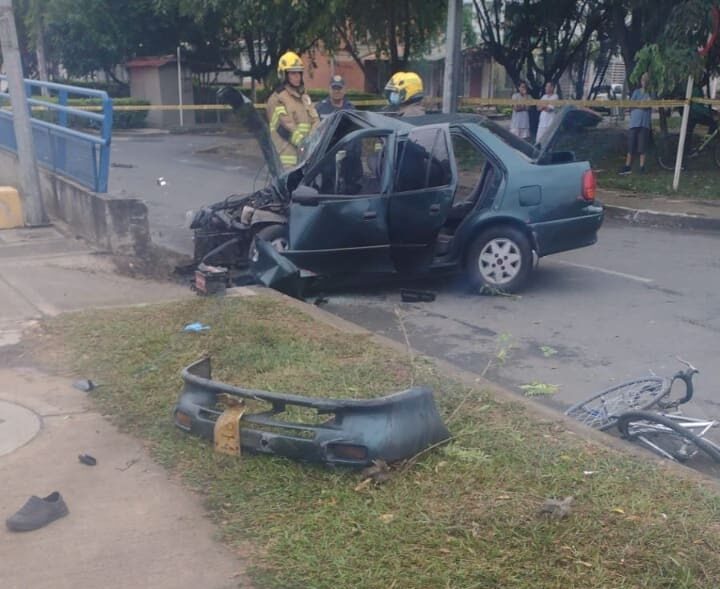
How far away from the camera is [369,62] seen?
36062 mm

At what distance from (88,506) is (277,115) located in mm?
6653

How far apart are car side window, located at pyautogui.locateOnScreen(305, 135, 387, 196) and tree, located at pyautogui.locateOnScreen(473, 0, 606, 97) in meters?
15.0

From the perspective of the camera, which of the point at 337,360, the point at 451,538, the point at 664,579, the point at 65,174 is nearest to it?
the point at 664,579

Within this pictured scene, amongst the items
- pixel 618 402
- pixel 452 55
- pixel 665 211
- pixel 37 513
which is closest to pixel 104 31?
pixel 452 55

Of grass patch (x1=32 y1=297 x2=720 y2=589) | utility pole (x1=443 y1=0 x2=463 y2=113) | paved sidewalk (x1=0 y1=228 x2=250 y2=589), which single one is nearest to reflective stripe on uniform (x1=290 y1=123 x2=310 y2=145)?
paved sidewalk (x1=0 y1=228 x2=250 y2=589)

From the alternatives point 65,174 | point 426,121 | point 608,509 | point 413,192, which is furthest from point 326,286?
point 608,509

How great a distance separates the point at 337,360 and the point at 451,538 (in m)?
2.22

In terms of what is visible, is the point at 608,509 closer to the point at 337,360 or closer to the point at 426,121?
the point at 337,360

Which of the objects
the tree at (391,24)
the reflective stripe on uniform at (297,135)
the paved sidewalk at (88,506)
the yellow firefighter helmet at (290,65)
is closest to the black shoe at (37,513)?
the paved sidewalk at (88,506)

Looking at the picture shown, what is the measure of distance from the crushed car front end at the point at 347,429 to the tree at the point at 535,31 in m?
19.2

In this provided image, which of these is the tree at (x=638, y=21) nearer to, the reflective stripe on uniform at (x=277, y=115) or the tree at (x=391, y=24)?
the tree at (x=391, y=24)

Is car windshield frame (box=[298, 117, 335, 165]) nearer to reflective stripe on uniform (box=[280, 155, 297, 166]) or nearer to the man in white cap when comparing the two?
reflective stripe on uniform (box=[280, 155, 297, 166])

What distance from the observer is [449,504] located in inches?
144

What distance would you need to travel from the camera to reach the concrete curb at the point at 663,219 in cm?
1215
